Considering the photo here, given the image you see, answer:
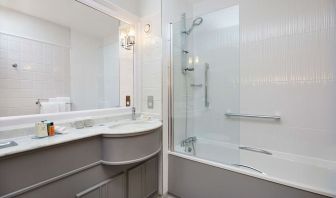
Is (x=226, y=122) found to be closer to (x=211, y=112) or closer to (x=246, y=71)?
(x=211, y=112)

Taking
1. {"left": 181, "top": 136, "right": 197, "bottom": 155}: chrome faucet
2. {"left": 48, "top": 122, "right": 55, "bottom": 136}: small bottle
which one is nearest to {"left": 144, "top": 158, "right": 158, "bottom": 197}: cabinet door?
→ {"left": 181, "top": 136, "right": 197, "bottom": 155}: chrome faucet

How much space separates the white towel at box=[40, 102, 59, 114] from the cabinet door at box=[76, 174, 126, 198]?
79cm

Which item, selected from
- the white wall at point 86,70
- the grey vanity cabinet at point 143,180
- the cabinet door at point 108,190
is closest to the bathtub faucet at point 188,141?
the grey vanity cabinet at point 143,180

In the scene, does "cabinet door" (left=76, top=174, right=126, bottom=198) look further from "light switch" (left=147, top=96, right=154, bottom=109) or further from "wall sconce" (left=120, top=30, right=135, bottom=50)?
"wall sconce" (left=120, top=30, right=135, bottom=50)

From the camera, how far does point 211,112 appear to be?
240 centimetres

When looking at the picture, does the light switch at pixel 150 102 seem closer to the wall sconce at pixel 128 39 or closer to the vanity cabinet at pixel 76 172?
the vanity cabinet at pixel 76 172

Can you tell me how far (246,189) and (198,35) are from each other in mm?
1951

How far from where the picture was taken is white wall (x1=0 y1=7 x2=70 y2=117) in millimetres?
1481

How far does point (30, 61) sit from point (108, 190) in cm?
148

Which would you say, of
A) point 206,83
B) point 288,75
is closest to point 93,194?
point 206,83

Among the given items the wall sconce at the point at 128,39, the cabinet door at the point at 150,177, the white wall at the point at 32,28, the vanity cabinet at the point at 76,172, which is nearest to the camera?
the vanity cabinet at the point at 76,172

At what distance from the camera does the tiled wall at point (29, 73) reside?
1.47m

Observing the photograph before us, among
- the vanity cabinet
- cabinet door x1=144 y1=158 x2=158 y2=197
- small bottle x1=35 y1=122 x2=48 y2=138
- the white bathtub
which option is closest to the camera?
the vanity cabinet

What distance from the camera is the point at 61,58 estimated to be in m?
1.86
